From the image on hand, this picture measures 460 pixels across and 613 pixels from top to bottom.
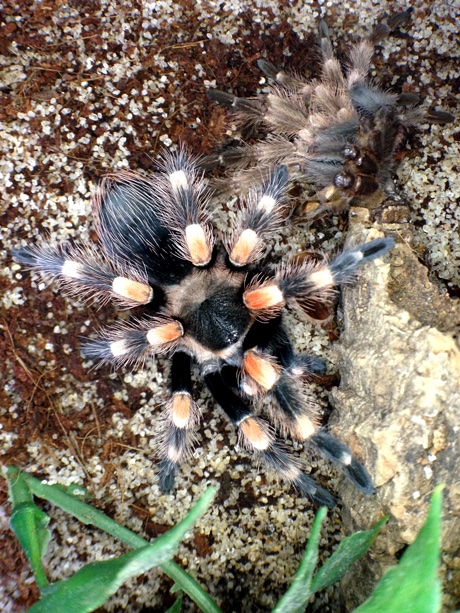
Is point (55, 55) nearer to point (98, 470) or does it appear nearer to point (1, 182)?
point (1, 182)

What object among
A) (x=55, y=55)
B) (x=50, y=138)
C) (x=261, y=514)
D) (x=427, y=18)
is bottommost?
(x=261, y=514)

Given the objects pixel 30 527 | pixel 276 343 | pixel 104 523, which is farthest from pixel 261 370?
pixel 30 527

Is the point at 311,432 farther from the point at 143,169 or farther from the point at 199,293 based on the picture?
the point at 143,169

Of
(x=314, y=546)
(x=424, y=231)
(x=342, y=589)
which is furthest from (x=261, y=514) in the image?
(x=424, y=231)

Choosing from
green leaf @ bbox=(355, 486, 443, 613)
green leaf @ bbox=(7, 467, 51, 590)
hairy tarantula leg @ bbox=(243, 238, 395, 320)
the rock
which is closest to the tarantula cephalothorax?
hairy tarantula leg @ bbox=(243, 238, 395, 320)

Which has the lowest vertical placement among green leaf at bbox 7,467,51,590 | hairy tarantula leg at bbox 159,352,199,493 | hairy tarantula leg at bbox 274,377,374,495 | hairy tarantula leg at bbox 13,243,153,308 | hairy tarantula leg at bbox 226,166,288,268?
green leaf at bbox 7,467,51,590

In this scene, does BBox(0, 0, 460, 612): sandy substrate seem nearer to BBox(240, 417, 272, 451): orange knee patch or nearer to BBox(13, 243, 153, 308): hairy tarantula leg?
BBox(13, 243, 153, 308): hairy tarantula leg

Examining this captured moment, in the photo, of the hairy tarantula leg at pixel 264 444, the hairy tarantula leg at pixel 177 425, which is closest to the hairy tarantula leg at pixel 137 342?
the hairy tarantula leg at pixel 177 425
